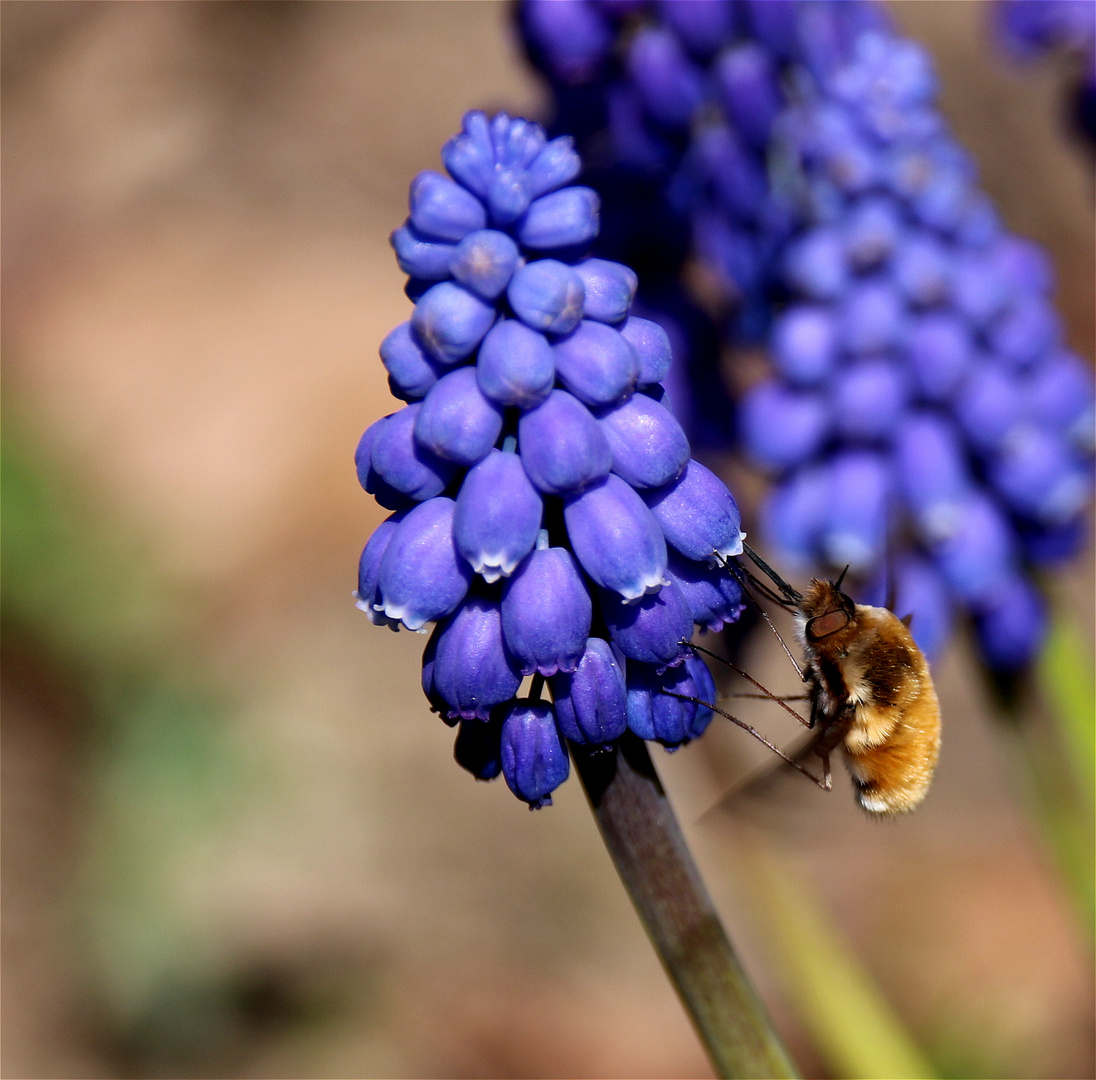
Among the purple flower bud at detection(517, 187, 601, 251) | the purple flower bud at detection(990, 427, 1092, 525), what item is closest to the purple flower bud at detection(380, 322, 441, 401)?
the purple flower bud at detection(517, 187, 601, 251)

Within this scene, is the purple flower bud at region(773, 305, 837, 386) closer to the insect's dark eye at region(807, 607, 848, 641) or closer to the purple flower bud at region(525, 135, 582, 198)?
the insect's dark eye at region(807, 607, 848, 641)

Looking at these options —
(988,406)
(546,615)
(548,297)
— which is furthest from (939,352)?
(546,615)

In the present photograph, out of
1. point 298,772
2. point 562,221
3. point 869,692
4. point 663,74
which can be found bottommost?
point 869,692

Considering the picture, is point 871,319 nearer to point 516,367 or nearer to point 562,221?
point 562,221

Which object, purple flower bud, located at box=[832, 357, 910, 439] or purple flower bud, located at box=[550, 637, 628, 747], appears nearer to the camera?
purple flower bud, located at box=[550, 637, 628, 747]

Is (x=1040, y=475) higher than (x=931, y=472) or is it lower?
lower

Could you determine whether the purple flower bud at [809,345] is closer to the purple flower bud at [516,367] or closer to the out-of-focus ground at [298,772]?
the out-of-focus ground at [298,772]
